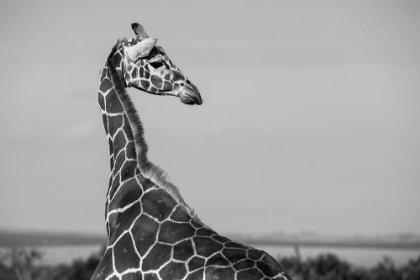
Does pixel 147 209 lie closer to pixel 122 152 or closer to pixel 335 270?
pixel 122 152

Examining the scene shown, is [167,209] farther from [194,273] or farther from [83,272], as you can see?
[83,272]

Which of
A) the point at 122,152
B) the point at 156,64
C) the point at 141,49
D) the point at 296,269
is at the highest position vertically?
the point at 141,49

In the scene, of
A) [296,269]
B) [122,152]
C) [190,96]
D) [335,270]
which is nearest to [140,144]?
[122,152]

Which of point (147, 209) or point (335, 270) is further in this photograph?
point (335, 270)

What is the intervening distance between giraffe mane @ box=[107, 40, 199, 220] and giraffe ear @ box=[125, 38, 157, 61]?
1.87 feet

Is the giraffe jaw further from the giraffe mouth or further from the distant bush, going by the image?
the distant bush

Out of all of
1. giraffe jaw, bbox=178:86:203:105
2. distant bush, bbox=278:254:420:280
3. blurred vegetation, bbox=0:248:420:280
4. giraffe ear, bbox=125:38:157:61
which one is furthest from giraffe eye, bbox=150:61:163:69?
blurred vegetation, bbox=0:248:420:280

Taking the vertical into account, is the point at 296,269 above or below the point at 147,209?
above

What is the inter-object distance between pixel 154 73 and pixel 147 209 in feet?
8.96

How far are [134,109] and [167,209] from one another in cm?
248

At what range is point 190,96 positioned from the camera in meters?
14.9

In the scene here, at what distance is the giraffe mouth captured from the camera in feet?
48.8

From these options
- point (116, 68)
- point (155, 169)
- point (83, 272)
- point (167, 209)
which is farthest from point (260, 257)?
point (83, 272)

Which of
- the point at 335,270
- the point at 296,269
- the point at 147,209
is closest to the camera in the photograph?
the point at 147,209
